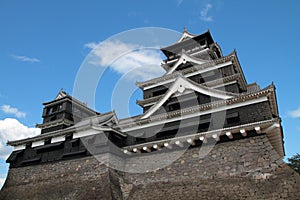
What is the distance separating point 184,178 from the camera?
527 inches

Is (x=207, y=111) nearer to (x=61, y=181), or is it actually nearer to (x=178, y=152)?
(x=178, y=152)

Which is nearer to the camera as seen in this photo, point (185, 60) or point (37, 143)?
point (37, 143)

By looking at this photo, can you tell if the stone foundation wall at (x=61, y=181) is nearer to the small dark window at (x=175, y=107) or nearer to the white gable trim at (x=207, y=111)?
the white gable trim at (x=207, y=111)

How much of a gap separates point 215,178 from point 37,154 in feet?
45.3

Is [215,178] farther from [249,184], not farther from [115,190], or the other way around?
[115,190]

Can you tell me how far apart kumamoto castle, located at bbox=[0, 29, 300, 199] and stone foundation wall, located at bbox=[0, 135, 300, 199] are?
47 mm

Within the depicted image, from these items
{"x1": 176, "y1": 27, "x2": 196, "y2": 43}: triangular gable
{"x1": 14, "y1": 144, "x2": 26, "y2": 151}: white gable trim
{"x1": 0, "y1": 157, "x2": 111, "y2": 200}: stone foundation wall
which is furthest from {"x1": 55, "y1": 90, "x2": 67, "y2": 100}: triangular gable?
{"x1": 176, "y1": 27, "x2": 196, "y2": 43}: triangular gable

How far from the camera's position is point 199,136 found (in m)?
13.5

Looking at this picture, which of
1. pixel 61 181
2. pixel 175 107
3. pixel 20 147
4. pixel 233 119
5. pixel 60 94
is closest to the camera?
pixel 233 119

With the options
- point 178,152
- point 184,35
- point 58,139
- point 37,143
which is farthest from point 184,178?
point 184,35

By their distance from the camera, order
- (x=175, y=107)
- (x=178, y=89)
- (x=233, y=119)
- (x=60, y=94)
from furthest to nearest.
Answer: (x=60, y=94)
(x=178, y=89)
(x=175, y=107)
(x=233, y=119)

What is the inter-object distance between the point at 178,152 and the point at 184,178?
1.66 m

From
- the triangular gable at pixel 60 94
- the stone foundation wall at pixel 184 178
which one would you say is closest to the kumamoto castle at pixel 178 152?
the stone foundation wall at pixel 184 178

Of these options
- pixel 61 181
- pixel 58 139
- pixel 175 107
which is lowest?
pixel 61 181
